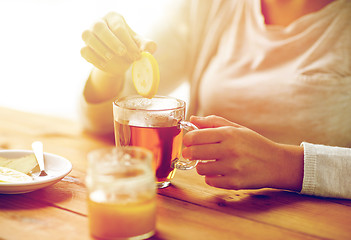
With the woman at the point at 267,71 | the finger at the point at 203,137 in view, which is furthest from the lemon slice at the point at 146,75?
the woman at the point at 267,71

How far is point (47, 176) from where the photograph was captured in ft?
2.79

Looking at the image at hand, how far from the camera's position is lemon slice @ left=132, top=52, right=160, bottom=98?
0.86 metres

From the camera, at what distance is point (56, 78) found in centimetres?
338

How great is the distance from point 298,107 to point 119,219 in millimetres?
960

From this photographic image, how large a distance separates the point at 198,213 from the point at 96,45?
473mm

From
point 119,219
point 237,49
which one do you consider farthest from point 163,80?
point 119,219

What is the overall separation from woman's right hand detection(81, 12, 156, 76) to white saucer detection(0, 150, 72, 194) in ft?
0.86

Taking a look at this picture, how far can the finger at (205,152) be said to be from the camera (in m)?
0.81

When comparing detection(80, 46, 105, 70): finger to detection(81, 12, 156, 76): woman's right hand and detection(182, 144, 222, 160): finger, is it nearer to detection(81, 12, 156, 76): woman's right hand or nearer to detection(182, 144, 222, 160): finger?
detection(81, 12, 156, 76): woman's right hand

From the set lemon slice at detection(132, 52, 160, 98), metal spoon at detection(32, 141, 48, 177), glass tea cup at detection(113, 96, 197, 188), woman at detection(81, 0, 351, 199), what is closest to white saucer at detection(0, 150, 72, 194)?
metal spoon at detection(32, 141, 48, 177)

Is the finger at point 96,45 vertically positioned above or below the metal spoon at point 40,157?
above

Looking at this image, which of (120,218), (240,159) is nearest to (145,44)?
(240,159)

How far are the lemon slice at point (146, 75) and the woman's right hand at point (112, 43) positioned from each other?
3 centimetres

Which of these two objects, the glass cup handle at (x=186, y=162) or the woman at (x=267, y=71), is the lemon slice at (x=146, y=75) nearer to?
the glass cup handle at (x=186, y=162)
